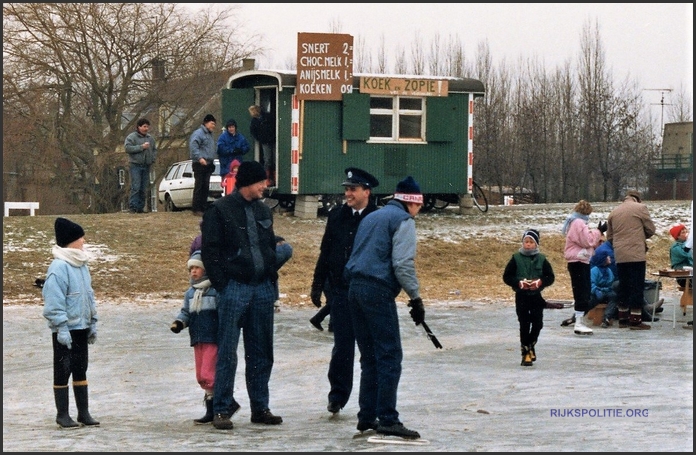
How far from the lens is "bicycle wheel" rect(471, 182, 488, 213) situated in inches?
1175

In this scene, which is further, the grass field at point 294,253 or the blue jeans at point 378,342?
the grass field at point 294,253

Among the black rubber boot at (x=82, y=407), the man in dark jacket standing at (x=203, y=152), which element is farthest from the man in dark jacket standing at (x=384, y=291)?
the man in dark jacket standing at (x=203, y=152)

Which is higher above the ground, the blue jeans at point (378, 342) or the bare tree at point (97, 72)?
the bare tree at point (97, 72)

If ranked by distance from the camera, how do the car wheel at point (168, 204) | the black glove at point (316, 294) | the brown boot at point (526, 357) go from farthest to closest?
the car wheel at point (168, 204) → the brown boot at point (526, 357) → the black glove at point (316, 294)

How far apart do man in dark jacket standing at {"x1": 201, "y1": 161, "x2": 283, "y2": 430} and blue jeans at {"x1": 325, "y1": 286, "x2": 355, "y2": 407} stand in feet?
1.94

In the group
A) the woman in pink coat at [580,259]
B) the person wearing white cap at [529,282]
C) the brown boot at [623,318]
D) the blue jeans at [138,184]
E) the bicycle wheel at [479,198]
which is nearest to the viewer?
the person wearing white cap at [529,282]

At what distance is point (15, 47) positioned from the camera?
1748 inches

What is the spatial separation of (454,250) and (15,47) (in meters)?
24.8

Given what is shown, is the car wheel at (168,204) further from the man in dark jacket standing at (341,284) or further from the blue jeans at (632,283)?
the man in dark jacket standing at (341,284)

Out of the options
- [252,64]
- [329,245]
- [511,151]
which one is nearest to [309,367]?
[329,245]

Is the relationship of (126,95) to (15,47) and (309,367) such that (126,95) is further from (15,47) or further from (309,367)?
(309,367)

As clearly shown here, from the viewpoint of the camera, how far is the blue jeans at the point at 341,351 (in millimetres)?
10398

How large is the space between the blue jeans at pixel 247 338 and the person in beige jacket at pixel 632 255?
7.36 meters

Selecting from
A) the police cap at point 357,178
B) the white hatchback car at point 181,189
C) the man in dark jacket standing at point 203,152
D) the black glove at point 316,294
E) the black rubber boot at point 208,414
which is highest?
the man in dark jacket standing at point 203,152
